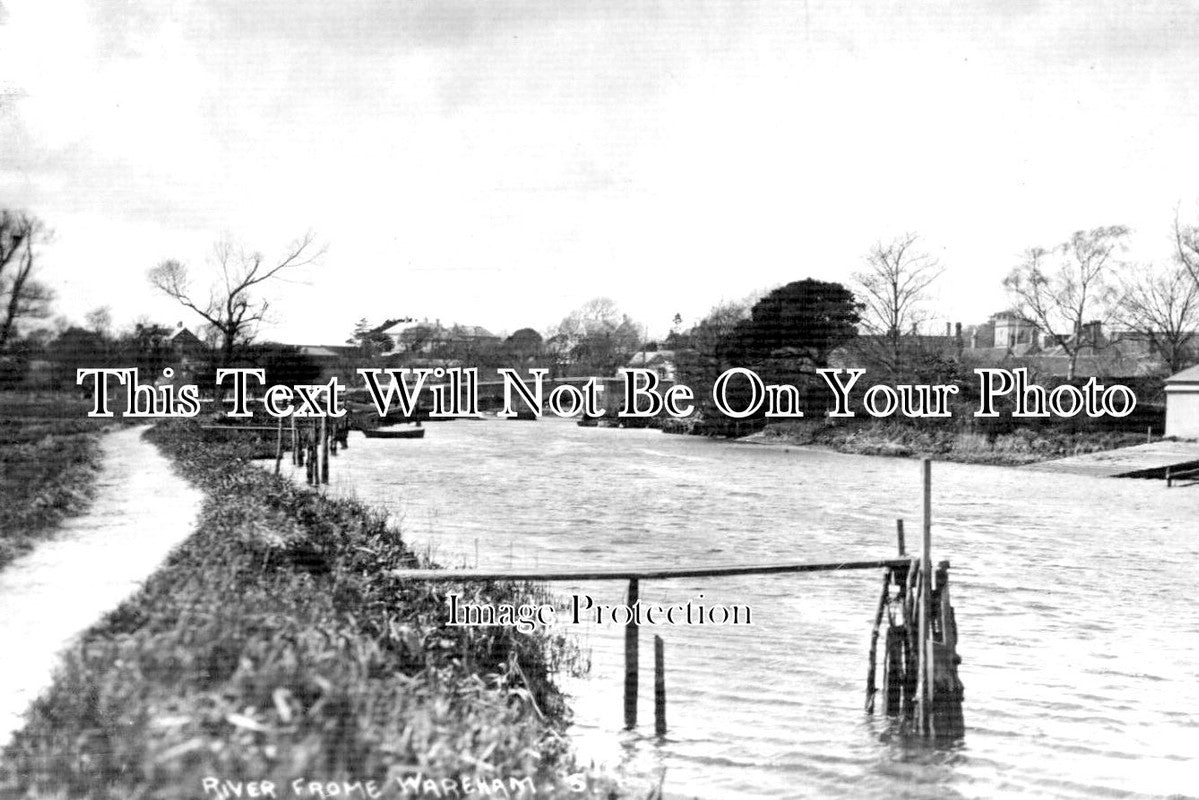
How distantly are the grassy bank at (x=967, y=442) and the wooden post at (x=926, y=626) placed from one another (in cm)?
2379

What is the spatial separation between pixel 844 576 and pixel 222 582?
8821 millimetres

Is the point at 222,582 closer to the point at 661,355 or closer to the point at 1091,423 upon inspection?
the point at 1091,423

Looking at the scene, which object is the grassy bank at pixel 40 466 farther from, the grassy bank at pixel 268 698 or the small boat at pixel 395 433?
the small boat at pixel 395 433

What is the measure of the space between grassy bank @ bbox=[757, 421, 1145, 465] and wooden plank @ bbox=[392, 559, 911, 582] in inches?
928

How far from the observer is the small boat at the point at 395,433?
37688 mm

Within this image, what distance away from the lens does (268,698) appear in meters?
3.71

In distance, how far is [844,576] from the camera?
500 inches

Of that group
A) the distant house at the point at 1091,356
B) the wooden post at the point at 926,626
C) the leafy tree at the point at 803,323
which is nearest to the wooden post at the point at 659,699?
the wooden post at the point at 926,626

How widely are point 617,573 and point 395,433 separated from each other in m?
31.4

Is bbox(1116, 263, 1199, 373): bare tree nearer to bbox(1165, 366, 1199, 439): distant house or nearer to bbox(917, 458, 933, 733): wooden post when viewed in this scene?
bbox(1165, 366, 1199, 439): distant house

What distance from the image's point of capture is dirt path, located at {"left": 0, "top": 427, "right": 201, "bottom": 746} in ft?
16.8

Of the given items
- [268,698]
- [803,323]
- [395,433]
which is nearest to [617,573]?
[268,698]

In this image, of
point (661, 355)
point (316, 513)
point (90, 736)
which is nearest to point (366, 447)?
point (316, 513)

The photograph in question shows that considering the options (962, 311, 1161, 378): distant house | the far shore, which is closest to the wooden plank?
the far shore
